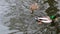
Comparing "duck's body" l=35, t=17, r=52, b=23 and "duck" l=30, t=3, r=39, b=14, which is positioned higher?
"duck" l=30, t=3, r=39, b=14

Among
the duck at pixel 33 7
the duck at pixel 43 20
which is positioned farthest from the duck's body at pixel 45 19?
the duck at pixel 33 7

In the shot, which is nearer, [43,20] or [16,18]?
[43,20]

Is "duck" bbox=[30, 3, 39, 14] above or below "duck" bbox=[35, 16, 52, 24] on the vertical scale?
above

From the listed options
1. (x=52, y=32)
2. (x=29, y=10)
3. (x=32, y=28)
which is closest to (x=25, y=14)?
(x=29, y=10)

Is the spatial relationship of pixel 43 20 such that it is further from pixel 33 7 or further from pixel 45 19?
pixel 33 7

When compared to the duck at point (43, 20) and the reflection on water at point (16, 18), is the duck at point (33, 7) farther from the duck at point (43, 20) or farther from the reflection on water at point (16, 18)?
the duck at point (43, 20)

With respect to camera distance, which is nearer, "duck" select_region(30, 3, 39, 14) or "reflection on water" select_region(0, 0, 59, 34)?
"reflection on water" select_region(0, 0, 59, 34)

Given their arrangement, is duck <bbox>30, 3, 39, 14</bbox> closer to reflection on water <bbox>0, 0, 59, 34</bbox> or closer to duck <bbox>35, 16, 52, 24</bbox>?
reflection on water <bbox>0, 0, 59, 34</bbox>

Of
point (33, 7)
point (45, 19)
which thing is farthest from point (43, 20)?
point (33, 7)

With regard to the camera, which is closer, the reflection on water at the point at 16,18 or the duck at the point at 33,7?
the reflection on water at the point at 16,18

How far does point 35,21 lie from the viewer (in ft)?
8.91

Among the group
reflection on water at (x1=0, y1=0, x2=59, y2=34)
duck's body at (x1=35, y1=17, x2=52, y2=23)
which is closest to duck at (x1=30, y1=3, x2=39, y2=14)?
reflection on water at (x1=0, y1=0, x2=59, y2=34)

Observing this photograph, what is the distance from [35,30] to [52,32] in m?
0.23

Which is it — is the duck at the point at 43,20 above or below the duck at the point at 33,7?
below
